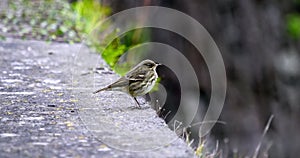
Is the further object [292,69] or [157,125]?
[292,69]

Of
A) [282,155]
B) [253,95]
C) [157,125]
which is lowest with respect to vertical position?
[282,155]

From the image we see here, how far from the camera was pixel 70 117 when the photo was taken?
5.45 metres

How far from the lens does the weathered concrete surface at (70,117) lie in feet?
14.8

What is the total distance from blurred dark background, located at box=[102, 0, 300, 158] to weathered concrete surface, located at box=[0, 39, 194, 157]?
2826 millimetres

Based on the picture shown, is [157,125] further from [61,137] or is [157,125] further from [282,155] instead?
[282,155]

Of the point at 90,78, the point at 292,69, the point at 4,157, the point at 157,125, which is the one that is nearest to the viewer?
the point at 4,157

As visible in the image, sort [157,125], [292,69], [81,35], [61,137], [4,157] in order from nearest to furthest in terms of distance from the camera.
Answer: [4,157], [61,137], [157,125], [81,35], [292,69]

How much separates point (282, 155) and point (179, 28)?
249 cm

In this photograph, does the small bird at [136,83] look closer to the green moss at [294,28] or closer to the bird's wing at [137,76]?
the bird's wing at [137,76]

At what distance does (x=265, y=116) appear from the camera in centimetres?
1112

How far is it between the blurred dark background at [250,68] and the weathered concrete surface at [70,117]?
2826 millimetres

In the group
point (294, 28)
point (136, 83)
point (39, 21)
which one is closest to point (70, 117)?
point (136, 83)

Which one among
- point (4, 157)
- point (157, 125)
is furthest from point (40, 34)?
point (4, 157)

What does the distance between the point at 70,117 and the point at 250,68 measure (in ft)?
19.5
